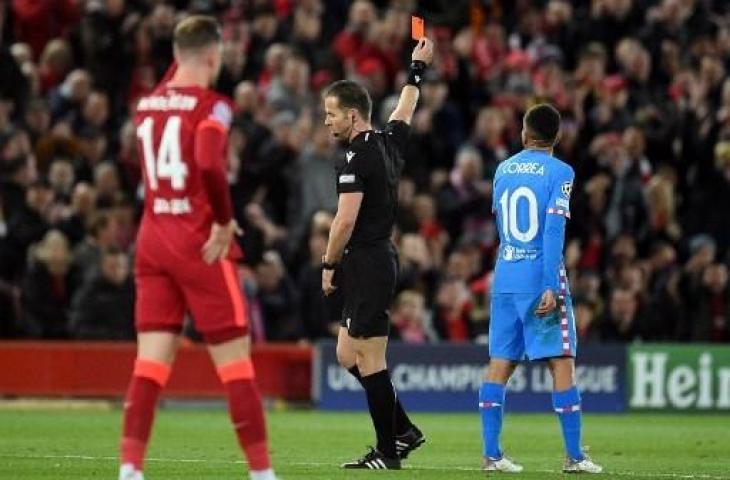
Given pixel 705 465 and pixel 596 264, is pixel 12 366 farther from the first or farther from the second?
pixel 705 465

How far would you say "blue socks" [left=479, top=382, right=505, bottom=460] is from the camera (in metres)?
12.4

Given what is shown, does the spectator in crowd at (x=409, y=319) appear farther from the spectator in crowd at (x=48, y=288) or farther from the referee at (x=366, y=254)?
the referee at (x=366, y=254)

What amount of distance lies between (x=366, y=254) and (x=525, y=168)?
1177mm

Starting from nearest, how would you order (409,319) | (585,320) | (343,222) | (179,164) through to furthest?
(179,164) < (343,222) < (409,319) < (585,320)

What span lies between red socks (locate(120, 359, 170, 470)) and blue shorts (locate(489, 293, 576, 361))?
10.8ft

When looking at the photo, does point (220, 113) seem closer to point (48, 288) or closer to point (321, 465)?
point (321, 465)

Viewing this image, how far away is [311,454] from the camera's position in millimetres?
14016

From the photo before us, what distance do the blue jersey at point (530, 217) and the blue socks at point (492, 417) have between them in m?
0.66

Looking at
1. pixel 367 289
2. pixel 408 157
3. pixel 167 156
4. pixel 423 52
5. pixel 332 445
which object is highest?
pixel 423 52

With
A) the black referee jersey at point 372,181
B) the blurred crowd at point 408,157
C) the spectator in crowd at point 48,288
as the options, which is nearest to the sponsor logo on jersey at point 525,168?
the black referee jersey at point 372,181

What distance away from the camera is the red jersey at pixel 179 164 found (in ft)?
31.5

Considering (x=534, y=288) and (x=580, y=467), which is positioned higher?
(x=534, y=288)

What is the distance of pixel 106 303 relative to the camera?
2106 centimetres

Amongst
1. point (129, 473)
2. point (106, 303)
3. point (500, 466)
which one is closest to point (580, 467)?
point (500, 466)
